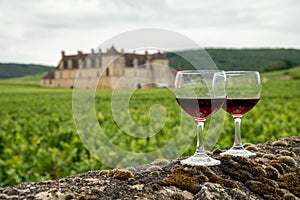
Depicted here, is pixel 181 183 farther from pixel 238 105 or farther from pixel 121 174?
pixel 238 105

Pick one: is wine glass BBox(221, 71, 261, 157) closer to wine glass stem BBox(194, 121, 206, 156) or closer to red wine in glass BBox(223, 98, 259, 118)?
red wine in glass BBox(223, 98, 259, 118)

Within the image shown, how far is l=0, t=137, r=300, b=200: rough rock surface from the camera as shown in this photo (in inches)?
90.5

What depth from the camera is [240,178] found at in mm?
2684

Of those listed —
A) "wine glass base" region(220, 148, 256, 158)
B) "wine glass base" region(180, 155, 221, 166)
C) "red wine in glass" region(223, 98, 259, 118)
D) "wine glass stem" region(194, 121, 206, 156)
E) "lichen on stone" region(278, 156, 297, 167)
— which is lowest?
"lichen on stone" region(278, 156, 297, 167)

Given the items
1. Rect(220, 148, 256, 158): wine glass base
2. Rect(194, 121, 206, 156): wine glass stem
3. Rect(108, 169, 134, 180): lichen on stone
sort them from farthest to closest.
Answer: Rect(220, 148, 256, 158): wine glass base, Rect(194, 121, 206, 156): wine glass stem, Rect(108, 169, 134, 180): lichen on stone

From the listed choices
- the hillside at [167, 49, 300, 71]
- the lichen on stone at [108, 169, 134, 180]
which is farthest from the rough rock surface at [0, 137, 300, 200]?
the hillside at [167, 49, 300, 71]

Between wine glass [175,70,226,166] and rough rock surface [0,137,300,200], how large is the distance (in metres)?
0.28

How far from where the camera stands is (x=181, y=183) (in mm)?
2451

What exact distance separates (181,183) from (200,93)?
31.7 inches

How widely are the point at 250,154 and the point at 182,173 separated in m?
0.76

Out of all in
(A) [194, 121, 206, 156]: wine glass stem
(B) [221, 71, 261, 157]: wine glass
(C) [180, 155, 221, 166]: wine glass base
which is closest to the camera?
(C) [180, 155, 221, 166]: wine glass base

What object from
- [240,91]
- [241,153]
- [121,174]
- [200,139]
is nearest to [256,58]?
[240,91]

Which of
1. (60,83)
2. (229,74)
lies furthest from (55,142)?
(60,83)

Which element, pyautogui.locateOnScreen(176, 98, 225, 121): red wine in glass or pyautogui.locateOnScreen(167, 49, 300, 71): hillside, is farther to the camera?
pyautogui.locateOnScreen(167, 49, 300, 71): hillside
